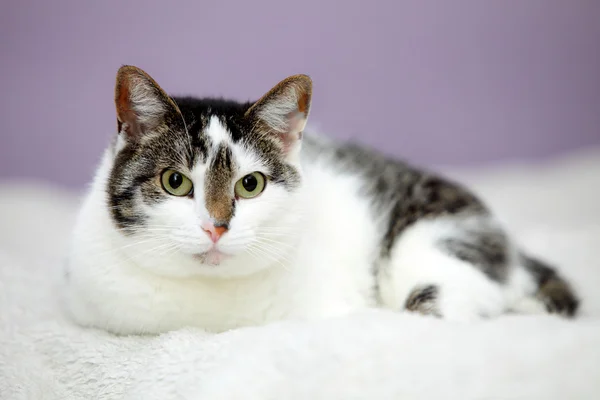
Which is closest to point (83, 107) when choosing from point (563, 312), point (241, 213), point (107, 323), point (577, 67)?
point (107, 323)

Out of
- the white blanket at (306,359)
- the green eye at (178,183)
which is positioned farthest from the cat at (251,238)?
the white blanket at (306,359)

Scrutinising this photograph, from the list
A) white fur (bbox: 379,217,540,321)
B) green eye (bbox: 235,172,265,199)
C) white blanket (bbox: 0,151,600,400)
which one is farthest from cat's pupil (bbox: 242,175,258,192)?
white fur (bbox: 379,217,540,321)

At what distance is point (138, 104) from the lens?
1.28 metres

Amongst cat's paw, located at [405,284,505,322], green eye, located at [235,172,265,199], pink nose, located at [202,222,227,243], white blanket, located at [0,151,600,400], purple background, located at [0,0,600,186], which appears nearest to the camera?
white blanket, located at [0,151,600,400]

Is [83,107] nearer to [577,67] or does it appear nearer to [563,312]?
[563,312]

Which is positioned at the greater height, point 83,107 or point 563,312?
point 83,107

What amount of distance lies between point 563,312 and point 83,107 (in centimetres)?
272

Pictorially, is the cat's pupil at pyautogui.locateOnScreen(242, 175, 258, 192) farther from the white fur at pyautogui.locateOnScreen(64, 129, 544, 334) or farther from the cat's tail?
the cat's tail

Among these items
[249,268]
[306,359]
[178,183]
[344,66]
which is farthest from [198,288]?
[344,66]

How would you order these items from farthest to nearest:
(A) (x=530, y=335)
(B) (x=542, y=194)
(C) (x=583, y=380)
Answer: (B) (x=542, y=194) → (A) (x=530, y=335) → (C) (x=583, y=380)

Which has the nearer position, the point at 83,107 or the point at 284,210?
the point at 284,210

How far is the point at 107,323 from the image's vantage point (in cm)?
140

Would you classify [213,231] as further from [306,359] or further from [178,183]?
[306,359]

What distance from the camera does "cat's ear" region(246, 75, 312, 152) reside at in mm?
1312
